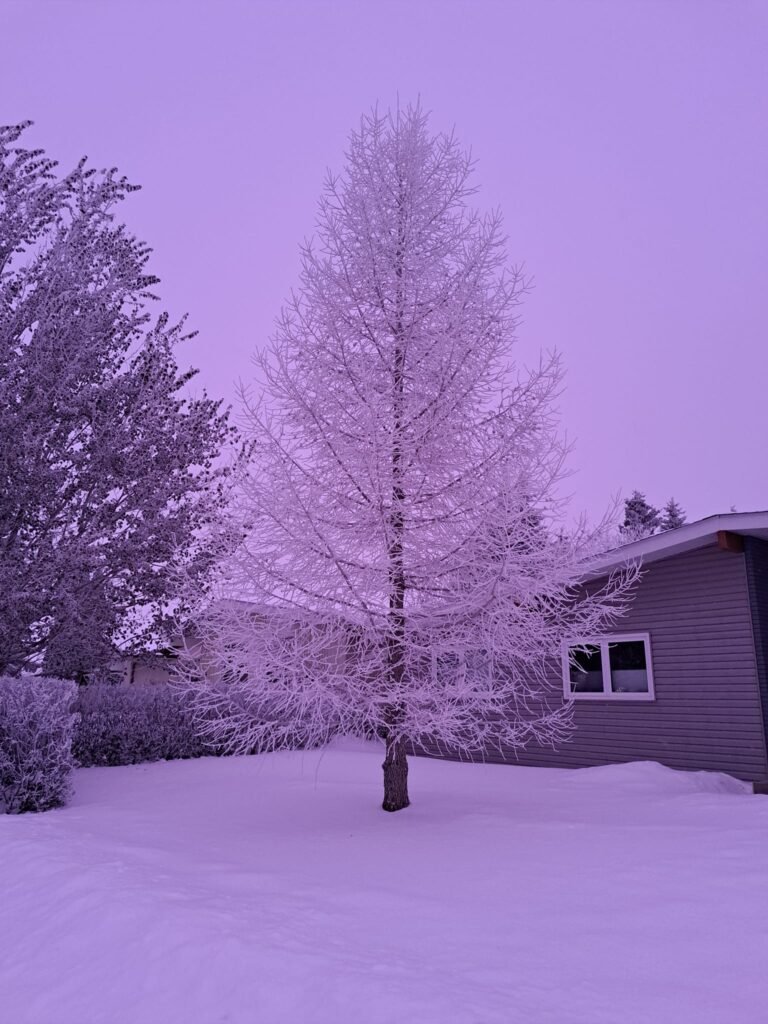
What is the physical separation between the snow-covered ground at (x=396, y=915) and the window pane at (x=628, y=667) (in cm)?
423

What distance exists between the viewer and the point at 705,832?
6.48 meters

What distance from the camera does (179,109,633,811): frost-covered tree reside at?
7.21m

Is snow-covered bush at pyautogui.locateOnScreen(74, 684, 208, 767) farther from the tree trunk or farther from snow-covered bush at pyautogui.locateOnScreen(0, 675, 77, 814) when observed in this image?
the tree trunk

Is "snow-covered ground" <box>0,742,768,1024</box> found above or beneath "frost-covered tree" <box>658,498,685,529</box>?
beneath

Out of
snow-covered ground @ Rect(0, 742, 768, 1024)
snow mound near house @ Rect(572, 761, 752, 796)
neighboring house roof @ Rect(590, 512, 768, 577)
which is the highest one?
neighboring house roof @ Rect(590, 512, 768, 577)

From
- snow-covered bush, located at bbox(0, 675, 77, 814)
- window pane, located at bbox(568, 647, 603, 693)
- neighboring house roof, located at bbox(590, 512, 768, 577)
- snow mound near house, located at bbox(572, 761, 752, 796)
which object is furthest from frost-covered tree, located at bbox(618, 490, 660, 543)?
snow-covered bush, located at bbox(0, 675, 77, 814)

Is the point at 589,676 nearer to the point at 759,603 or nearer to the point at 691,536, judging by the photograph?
the point at 759,603

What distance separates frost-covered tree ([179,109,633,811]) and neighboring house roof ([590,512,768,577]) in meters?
3.53

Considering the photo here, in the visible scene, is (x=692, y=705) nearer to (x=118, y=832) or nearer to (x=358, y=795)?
(x=358, y=795)

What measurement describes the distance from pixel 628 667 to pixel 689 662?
1.31m

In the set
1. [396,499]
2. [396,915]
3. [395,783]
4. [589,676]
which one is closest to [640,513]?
[589,676]

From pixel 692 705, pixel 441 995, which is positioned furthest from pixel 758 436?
pixel 441 995

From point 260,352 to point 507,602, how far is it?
3.89 metres

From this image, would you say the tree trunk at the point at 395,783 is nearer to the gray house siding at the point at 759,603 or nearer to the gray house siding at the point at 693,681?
the gray house siding at the point at 693,681
